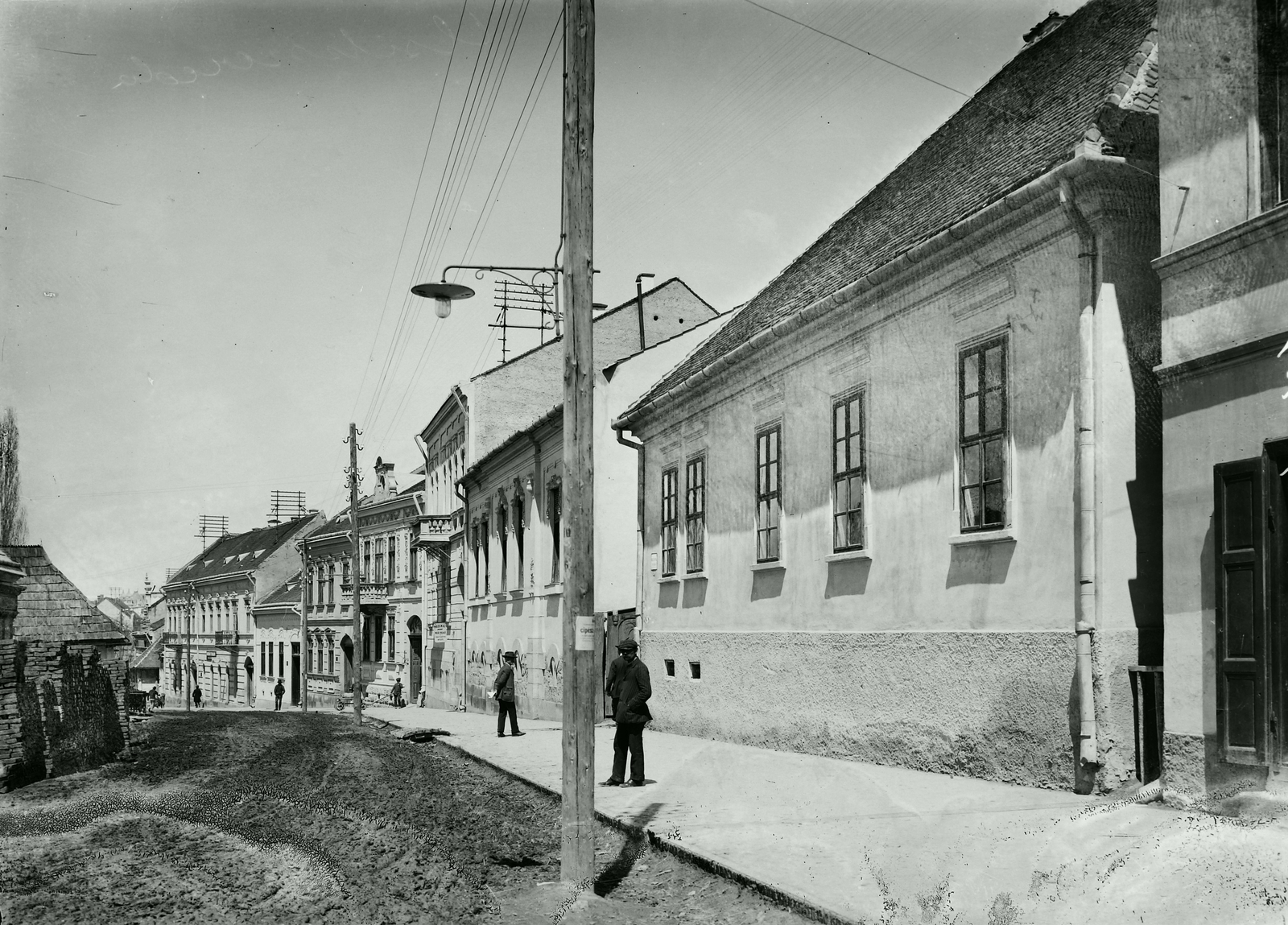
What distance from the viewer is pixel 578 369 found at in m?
8.09

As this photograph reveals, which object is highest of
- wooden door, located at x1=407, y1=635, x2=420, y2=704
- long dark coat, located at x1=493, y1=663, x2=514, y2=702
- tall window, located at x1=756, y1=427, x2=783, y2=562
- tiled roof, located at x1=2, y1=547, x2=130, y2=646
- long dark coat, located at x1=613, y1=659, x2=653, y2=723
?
tall window, located at x1=756, y1=427, x2=783, y2=562

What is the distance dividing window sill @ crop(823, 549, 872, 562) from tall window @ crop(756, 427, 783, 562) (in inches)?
66.9

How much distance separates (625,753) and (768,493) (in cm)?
506

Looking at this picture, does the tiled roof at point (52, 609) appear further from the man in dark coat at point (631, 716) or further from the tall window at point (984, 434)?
the tall window at point (984, 434)

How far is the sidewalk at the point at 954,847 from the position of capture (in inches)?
253

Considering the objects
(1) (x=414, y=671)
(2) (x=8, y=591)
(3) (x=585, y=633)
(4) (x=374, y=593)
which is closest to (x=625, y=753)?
(3) (x=585, y=633)

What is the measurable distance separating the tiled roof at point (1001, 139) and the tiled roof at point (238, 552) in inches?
2290

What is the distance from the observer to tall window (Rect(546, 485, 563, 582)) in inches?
1097

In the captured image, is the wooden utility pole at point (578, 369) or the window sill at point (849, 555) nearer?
the wooden utility pole at point (578, 369)

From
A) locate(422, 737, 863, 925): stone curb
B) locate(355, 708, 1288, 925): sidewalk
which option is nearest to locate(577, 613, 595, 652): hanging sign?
locate(422, 737, 863, 925): stone curb

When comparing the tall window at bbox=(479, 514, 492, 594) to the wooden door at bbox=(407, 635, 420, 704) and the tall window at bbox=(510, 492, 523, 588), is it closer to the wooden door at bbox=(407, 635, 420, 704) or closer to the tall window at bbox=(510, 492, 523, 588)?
the tall window at bbox=(510, 492, 523, 588)

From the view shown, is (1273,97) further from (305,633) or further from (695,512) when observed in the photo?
(305,633)

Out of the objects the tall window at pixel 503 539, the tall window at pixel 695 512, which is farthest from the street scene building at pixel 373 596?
the tall window at pixel 695 512

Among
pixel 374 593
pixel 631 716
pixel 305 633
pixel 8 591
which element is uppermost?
pixel 8 591
